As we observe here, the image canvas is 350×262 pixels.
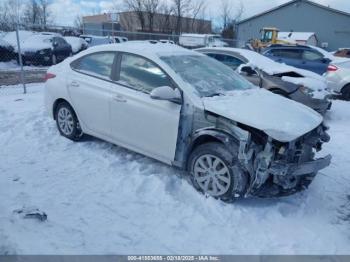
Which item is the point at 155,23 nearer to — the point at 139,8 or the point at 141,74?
the point at 139,8

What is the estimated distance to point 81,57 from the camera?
529 cm

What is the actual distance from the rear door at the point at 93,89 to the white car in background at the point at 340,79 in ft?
25.9

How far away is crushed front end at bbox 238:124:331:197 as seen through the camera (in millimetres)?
3479

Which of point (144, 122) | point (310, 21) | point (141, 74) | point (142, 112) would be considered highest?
point (310, 21)

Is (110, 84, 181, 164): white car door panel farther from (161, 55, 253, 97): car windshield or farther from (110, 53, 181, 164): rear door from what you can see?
(161, 55, 253, 97): car windshield

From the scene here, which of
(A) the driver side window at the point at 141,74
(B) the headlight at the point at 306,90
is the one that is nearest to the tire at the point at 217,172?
(A) the driver side window at the point at 141,74

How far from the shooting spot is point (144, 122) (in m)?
4.22

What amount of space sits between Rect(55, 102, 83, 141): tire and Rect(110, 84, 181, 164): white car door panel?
0.96 meters

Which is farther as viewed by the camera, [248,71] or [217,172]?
[248,71]

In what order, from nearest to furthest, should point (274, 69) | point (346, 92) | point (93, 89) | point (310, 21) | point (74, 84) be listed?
point (93, 89) < point (74, 84) < point (274, 69) < point (346, 92) < point (310, 21)

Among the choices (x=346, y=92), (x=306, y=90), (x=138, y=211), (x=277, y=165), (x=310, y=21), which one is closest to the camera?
(x=277, y=165)

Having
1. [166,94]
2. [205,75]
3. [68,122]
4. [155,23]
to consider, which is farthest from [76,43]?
[155,23]

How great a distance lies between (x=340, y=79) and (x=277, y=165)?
26.8ft

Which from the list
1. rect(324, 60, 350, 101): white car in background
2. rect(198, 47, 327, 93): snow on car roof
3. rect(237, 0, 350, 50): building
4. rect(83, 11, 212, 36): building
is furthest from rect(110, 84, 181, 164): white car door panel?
rect(83, 11, 212, 36): building
